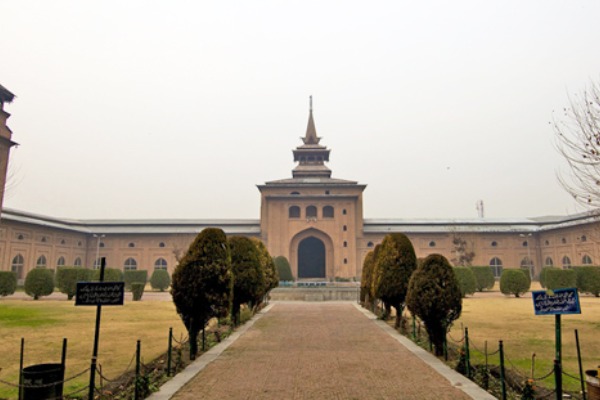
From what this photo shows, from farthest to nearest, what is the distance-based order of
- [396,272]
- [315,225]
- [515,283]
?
[315,225]
[515,283]
[396,272]

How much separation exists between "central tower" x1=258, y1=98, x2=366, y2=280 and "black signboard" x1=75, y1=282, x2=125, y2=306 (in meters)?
37.2

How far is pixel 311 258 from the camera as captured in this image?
45188mm

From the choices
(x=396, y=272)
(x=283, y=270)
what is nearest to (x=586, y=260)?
(x=283, y=270)

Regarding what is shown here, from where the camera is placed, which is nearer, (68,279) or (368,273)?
(368,273)

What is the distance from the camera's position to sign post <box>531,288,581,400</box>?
16.3 ft

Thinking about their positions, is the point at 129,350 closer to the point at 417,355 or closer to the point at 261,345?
the point at 261,345

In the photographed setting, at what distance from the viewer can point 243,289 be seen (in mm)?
14305

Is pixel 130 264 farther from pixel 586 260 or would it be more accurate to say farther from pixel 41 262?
pixel 586 260

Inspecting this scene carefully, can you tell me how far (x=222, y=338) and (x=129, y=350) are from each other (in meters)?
2.69

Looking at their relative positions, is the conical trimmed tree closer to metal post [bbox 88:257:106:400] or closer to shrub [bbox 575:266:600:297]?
metal post [bbox 88:257:106:400]

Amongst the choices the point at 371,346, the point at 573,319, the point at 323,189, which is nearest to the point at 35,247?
the point at 323,189

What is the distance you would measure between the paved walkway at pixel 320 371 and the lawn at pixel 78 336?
6.62ft

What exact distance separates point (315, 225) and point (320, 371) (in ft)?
119

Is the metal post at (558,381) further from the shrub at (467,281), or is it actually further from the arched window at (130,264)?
the arched window at (130,264)
